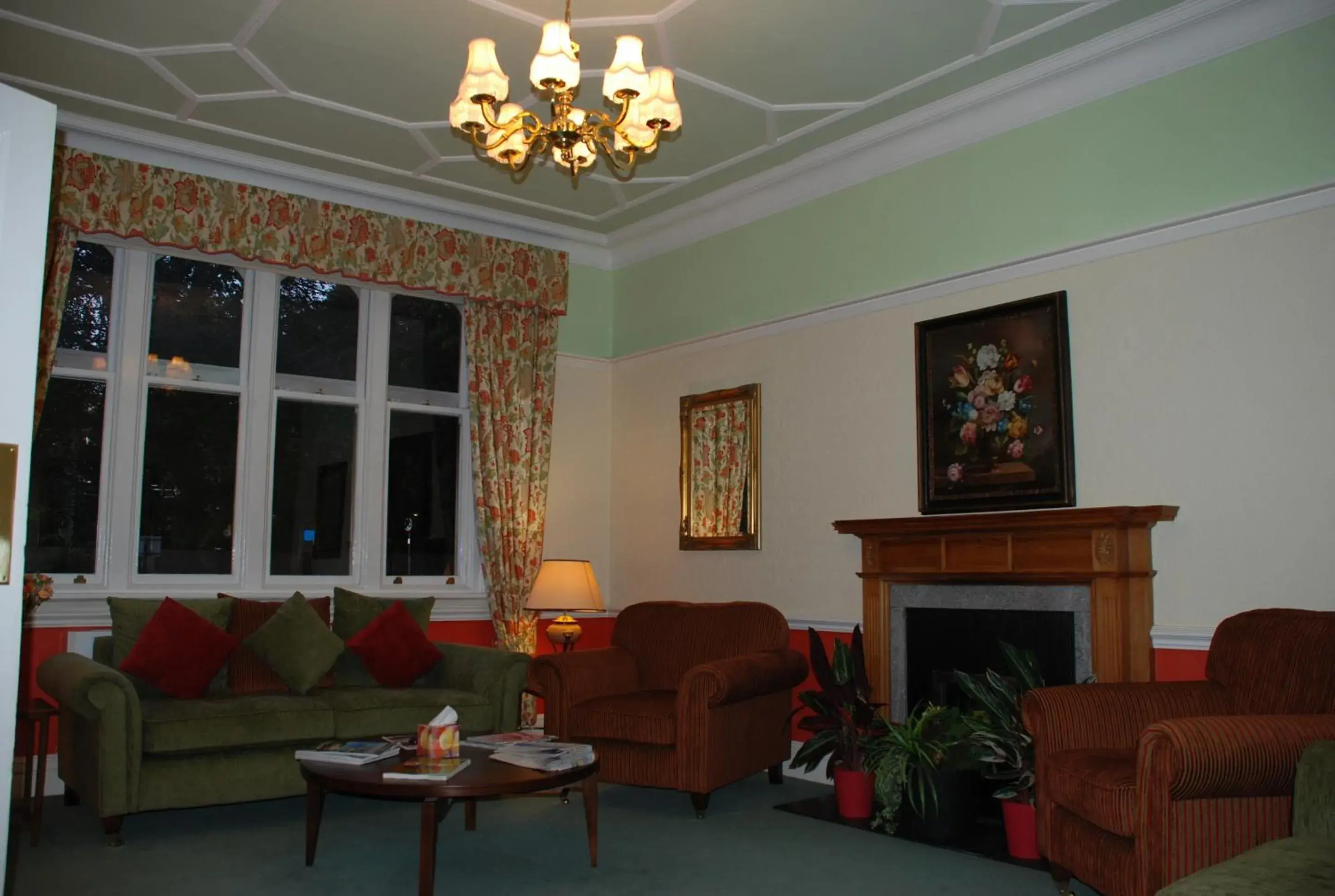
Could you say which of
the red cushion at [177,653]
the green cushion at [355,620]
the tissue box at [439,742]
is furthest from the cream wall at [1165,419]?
the red cushion at [177,653]

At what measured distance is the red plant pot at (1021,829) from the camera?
12.6 ft

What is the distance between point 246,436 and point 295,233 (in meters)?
1.13

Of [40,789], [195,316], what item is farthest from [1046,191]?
[40,789]

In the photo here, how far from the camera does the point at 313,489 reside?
5898 millimetres

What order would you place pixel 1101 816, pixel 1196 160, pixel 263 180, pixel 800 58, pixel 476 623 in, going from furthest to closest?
pixel 476 623 < pixel 263 180 < pixel 800 58 < pixel 1196 160 < pixel 1101 816

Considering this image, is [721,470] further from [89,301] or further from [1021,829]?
[89,301]

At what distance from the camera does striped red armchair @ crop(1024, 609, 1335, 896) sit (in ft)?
9.13

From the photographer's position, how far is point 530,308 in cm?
654

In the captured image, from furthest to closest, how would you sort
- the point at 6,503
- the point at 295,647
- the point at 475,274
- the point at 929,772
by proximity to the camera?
1. the point at 475,274
2. the point at 295,647
3. the point at 929,772
4. the point at 6,503

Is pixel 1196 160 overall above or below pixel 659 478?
above

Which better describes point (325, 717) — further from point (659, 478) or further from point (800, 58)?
point (800, 58)

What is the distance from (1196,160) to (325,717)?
168 inches

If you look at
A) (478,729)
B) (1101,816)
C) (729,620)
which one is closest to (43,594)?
(478,729)

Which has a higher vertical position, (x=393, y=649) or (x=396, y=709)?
(x=393, y=649)
